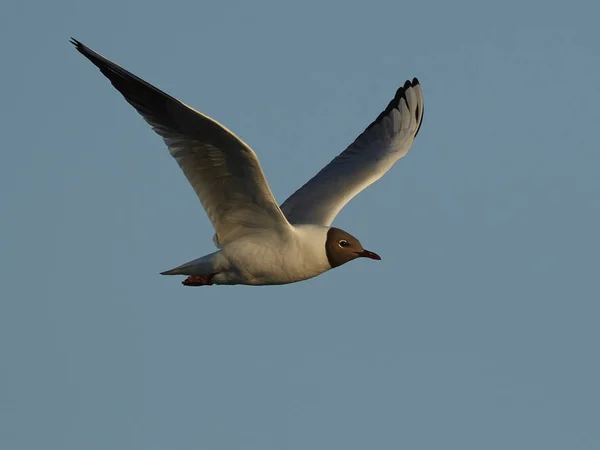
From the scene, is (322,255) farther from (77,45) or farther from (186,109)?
(77,45)

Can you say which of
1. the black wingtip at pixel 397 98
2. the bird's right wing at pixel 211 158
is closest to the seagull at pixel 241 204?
the bird's right wing at pixel 211 158

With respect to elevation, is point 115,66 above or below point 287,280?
above

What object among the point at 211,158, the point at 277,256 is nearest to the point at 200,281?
the point at 277,256

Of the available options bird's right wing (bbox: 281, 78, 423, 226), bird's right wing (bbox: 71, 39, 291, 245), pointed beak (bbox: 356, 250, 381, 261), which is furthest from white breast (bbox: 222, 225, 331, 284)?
bird's right wing (bbox: 281, 78, 423, 226)

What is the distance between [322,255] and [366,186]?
2453 mm

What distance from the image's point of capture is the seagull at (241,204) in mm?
11625

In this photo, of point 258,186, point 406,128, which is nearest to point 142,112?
point 258,186

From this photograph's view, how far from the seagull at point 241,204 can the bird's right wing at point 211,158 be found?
0.01 metres

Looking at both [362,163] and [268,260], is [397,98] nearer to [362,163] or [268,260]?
[362,163]

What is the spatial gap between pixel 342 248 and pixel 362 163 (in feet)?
9.41

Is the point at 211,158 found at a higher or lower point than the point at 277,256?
higher

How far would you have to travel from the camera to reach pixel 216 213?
13.0 metres

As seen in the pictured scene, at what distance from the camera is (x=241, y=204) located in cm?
1272

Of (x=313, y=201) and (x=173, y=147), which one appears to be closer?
(x=173, y=147)
